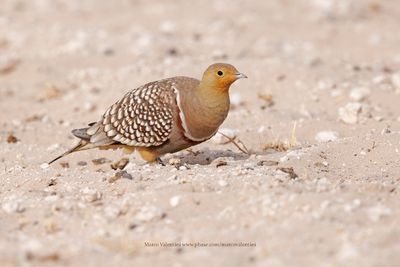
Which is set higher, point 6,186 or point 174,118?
point 174,118

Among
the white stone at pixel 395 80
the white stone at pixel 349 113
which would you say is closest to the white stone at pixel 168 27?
the white stone at pixel 395 80

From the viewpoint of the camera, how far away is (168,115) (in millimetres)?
6254

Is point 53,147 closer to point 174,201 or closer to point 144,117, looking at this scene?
point 144,117

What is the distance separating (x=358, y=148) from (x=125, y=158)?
1953 mm

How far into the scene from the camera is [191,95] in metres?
6.25

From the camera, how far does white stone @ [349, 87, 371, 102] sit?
849cm

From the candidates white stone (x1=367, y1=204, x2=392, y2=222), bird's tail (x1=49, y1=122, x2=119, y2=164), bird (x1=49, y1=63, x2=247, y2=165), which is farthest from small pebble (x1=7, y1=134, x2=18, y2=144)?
white stone (x1=367, y1=204, x2=392, y2=222)

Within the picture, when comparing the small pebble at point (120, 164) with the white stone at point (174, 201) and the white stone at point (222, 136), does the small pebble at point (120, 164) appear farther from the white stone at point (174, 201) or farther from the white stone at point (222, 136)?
the white stone at point (174, 201)

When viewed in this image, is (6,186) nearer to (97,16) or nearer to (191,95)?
(191,95)

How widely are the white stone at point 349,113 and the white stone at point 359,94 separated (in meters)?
0.58

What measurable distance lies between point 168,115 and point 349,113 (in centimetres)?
232

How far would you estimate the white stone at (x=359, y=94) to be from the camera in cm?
849

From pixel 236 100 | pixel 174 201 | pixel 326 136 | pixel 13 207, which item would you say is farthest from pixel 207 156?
pixel 13 207

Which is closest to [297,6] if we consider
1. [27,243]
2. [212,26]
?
[212,26]
